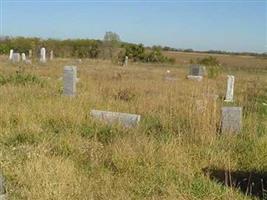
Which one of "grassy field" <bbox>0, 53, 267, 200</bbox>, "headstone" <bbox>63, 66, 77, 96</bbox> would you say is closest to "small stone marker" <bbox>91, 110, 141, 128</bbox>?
"grassy field" <bbox>0, 53, 267, 200</bbox>

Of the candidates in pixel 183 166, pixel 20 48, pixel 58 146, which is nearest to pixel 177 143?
pixel 183 166

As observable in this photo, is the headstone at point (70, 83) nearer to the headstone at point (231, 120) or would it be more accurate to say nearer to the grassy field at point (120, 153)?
the grassy field at point (120, 153)

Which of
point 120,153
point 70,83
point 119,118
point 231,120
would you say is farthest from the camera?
point 70,83

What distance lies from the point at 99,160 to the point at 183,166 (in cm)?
107

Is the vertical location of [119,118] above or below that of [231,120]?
below

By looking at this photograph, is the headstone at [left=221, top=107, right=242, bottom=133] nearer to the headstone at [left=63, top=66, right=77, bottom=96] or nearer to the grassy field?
the grassy field

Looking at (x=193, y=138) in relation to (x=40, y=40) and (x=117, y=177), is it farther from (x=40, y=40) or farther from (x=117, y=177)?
(x=40, y=40)

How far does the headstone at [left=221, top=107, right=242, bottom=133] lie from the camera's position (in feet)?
23.2

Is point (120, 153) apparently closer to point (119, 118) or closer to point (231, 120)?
point (119, 118)

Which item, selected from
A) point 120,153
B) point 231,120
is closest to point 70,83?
point 231,120

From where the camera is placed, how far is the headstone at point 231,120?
23.2 feet

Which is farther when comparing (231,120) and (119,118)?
(119,118)

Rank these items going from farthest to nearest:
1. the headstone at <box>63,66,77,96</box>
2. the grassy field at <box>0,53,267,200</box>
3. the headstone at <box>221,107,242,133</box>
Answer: the headstone at <box>63,66,77,96</box> → the headstone at <box>221,107,242,133</box> → the grassy field at <box>0,53,267,200</box>

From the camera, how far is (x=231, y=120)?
282 inches
